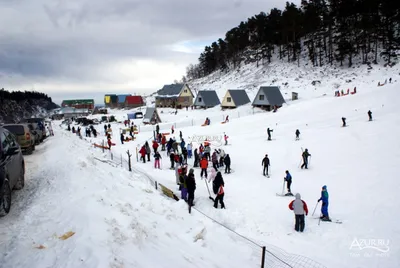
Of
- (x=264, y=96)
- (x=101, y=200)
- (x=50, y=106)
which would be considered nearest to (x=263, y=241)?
(x=101, y=200)

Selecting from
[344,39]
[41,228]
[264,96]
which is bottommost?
[41,228]

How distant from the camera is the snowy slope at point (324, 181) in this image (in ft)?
31.9

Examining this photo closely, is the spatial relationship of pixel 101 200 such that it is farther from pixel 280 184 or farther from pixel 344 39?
pixel 344 39

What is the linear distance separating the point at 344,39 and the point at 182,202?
212ft

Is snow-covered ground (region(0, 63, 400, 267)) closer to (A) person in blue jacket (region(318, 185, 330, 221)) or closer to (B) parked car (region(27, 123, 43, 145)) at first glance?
(A) person in blue jacket (region(318, 185, 330, 221))

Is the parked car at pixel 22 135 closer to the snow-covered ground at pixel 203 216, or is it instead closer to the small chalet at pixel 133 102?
the snow-covered ground at pixel 203 216

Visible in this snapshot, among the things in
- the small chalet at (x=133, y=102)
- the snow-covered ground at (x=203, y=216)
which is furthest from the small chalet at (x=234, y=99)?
the small chalet at (x=133, y=102)

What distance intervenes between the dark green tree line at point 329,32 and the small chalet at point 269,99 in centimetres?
2108

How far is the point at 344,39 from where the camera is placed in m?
61.0

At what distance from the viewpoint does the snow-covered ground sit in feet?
18.3

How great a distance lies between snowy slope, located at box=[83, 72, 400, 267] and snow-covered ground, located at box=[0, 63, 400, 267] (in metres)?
0.06

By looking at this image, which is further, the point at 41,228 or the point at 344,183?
the point at 344,183

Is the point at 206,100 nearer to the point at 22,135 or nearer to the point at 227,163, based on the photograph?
the point at 227,163

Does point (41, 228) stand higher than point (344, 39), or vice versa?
point (344, 39)
